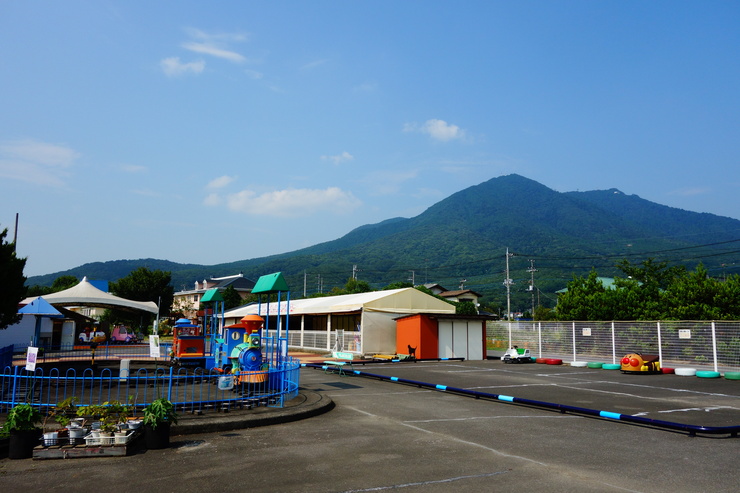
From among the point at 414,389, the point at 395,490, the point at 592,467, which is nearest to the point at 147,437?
the point at 395,490

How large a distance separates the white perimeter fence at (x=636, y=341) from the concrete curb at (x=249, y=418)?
20.3m

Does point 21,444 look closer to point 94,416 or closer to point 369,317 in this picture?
point 94,416

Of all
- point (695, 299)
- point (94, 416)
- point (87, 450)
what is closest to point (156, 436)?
point (87, 450)

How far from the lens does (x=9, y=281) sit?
2241 cm

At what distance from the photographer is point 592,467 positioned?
756 cm

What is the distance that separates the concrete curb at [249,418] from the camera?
9.84 m

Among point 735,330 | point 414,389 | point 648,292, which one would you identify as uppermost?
point 648,292

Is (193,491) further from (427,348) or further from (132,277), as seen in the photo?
(132,277)

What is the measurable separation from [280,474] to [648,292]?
3242 centimetres

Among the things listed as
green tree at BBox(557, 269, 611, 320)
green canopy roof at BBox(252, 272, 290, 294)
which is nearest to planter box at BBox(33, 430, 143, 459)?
green canopy roof at BBox(252, 272, 290, 294)

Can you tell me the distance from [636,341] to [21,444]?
27.3 metres

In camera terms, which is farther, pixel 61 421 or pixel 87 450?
pixel 61 421

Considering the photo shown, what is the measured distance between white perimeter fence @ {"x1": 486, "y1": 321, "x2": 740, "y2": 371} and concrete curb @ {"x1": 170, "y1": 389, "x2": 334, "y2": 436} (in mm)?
20321

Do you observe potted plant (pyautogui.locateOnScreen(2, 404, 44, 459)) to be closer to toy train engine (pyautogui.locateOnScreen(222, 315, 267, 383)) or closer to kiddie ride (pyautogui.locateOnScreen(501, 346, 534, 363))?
toy train engine (pyautogui.locateOnScreen(222, 315, 267, 383))
